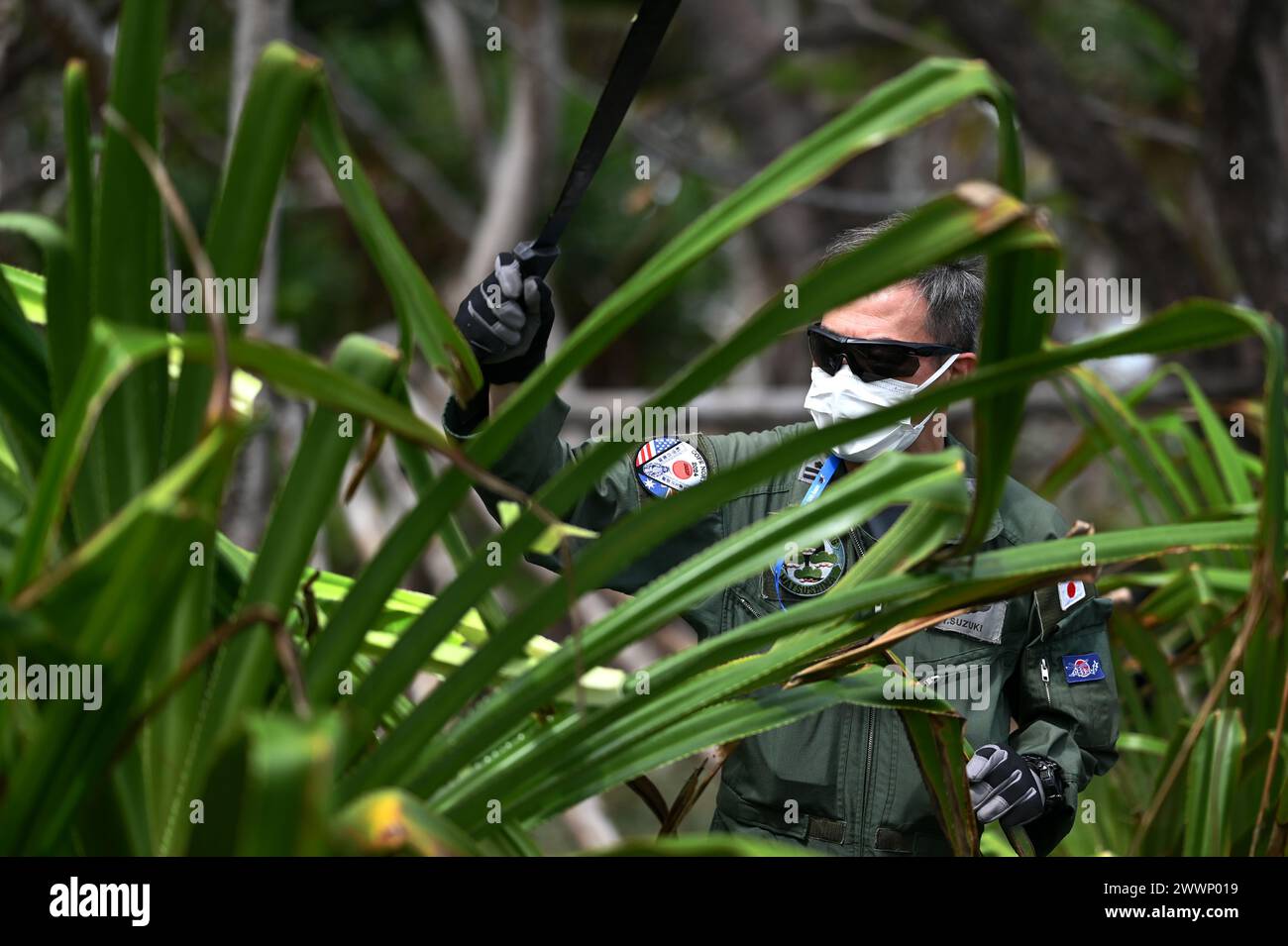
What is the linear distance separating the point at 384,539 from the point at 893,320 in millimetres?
974

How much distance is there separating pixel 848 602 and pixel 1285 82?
12.5ft

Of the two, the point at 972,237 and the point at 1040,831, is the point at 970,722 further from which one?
the point at 972,237

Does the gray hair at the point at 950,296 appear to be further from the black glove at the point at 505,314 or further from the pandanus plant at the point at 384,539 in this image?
the pandanus plant at the point at 384,539

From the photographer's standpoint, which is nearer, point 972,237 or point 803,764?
point 972,237

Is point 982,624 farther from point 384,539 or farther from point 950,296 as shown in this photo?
point 384,539

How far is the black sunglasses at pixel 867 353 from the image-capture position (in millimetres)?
1720

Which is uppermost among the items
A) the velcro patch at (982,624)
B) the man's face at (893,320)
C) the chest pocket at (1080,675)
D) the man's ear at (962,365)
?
the man's face at (893,320)

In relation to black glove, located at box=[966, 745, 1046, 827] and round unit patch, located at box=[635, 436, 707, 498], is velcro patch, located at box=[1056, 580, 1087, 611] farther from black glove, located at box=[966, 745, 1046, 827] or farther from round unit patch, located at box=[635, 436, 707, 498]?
round unit patch, located at box=[635, 436, 707, 498]

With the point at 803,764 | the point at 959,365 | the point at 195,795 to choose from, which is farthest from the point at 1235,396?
the point at 195,795

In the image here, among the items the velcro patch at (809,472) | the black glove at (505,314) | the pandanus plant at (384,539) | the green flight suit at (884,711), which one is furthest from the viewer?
the velcro patch at (809,472)

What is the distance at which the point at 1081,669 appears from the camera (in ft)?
5.60

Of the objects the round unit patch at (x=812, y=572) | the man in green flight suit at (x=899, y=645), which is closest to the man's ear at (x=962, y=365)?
the man in green flight suit at (x=899, y=645)
